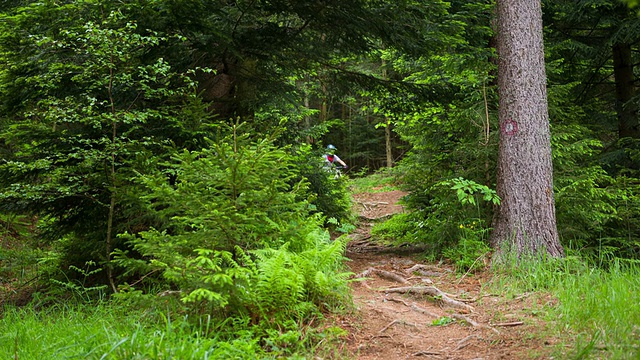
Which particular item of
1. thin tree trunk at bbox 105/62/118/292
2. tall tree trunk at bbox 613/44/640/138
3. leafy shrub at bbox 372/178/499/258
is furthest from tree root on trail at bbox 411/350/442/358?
tall tree trunk at bbox 613/44/640/138

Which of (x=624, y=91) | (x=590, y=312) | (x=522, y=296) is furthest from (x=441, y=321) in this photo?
(x=624, y=91)

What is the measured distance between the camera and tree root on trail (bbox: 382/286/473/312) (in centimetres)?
493

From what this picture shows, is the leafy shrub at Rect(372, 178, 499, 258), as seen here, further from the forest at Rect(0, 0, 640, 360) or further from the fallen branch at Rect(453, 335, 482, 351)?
the fallen branch at Rect(453, 335, 482, 351)

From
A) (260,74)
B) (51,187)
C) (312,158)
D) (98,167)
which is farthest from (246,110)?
Result: (51,187)

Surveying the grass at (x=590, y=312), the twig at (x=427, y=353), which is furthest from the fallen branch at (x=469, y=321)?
the twig at (x=427, y=353)

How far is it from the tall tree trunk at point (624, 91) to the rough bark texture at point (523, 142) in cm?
491

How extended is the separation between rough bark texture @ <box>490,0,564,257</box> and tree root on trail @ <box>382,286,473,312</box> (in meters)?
1.39

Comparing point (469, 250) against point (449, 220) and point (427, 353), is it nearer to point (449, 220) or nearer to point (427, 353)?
point (449, 220)

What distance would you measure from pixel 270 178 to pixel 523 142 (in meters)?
3.74

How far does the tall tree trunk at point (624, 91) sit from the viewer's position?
32.4 feet

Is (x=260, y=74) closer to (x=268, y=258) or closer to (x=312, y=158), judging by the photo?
(x=312, y=158)

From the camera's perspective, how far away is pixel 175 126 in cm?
615

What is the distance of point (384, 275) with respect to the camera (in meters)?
6.43

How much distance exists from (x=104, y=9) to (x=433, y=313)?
5.77m
